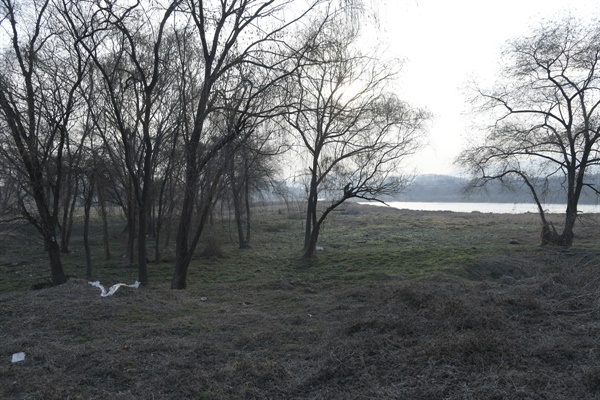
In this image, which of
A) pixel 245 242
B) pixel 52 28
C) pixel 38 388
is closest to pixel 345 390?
pixel 38 388

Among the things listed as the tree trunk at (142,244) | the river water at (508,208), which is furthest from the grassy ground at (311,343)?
the river water at (508,208)

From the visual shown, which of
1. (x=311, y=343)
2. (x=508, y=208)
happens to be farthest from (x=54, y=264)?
(x=508, y=208)

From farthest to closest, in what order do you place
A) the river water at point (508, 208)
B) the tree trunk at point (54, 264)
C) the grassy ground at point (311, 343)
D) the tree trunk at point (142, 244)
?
the river water at point (508, 208)
the tree trunk at point (54, 264)
the tree trunk at point (142, 244)
the grassy ground at point (311, 343)

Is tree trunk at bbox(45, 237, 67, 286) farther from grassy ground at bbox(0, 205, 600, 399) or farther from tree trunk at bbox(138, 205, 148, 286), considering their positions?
grassy ground at bbox(0, 205, 600, 399)

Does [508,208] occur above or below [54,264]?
above

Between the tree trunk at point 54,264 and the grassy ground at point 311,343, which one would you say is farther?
the tree trunk at point 54,264

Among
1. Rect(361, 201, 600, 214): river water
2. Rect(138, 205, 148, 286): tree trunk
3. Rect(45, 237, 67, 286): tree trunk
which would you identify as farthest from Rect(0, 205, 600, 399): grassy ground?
Rect(361, 201, 600, 214): river water

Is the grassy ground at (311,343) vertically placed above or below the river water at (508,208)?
below

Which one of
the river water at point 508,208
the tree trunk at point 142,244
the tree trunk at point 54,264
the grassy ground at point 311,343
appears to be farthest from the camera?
the river water at point 508,208

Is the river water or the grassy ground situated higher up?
the river water

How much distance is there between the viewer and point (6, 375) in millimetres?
4383

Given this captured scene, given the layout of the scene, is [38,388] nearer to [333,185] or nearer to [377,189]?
[377,189]

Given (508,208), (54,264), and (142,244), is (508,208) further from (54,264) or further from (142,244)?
(54,264)

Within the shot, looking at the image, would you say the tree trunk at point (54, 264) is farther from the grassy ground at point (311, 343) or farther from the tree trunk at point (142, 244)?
the grassy ground at point (311, 343)
